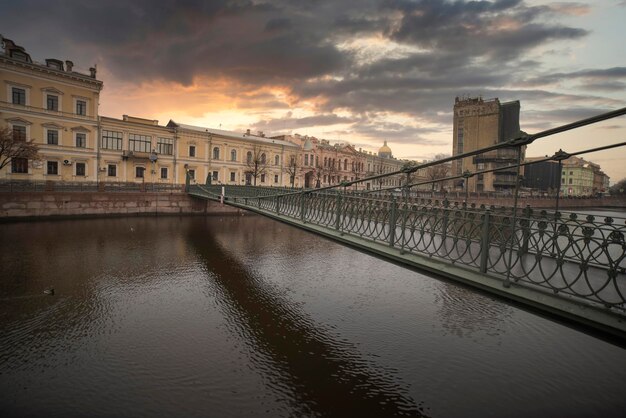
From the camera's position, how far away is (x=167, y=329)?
7.67 metres

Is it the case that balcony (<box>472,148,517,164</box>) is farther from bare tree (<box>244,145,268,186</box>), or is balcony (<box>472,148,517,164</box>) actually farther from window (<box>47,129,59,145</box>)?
window (<box>47,129,59,145</box>)

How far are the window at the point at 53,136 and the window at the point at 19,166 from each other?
8.06ft

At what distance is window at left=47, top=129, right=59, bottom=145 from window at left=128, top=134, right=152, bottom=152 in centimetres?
605

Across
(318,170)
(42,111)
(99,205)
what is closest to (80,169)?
(42,111)

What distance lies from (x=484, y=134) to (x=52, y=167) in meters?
60.4

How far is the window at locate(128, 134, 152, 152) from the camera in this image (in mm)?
34469

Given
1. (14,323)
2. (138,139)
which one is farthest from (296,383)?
(138,139)

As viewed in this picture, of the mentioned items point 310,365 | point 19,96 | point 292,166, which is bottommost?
point 310,365

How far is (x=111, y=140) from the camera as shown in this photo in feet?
108

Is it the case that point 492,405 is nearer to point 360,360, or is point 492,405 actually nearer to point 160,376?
point 360,360

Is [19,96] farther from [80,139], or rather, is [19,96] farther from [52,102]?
[80,139]

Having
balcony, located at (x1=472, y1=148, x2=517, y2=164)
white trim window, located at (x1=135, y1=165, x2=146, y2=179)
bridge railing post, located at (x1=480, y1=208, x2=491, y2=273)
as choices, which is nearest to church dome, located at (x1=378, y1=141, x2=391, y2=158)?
balcony, located at (x1=472, y1=148, x2=517, y2=164)

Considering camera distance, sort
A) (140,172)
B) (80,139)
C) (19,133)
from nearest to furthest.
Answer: (19,133) → (80,139) → (140,172)

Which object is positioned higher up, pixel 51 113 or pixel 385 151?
pixel 385 151
